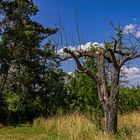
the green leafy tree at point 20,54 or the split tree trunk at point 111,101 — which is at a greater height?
the green leafy tree at point 20,54

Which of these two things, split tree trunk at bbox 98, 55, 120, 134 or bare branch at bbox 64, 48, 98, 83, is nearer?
split tree trunk at bbox 98, 55, 120, 134

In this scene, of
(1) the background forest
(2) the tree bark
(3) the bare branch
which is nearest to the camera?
(2) the tree bark

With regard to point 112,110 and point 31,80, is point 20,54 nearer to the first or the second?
point 31,80

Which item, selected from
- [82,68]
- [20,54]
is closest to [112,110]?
Result: [82,68]

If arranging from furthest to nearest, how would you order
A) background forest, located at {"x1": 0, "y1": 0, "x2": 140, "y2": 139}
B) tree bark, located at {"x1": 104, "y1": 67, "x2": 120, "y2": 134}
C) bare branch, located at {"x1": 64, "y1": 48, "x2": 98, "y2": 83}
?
1. background forest, located at {"x1": 0, "y1": 0, "x2": 140, "y2": 139}
2. bare branch, located at {"x1": 64, "y1": 48, "x2": 98, "y2": 83}
3. tree bark, located at {"x1": 104, "y1": 67, "x2": 120, "y2": 134}

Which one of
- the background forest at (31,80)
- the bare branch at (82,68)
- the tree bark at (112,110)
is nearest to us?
the tree bark at (112,110)

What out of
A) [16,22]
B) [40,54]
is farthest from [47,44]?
[16,22]

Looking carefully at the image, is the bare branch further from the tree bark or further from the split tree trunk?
the tree bark

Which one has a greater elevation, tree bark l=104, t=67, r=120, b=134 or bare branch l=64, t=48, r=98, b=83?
bare branch l=64, t=48, r=98, b=83

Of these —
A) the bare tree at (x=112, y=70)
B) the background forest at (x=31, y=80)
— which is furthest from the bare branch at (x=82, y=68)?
the background forest at (x=31, y=80)

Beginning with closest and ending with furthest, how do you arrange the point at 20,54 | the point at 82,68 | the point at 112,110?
the point at 112,110
the point at 82,68
the point at 20,54

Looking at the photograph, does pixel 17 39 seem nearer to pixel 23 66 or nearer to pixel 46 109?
pixel 23 66

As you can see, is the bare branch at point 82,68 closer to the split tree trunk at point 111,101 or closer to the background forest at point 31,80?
the split tree trunk at point 111,101

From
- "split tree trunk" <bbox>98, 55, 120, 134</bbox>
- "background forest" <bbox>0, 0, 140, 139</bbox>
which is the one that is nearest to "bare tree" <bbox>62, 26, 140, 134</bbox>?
"split tree trunk" <bbox>98, 55, 120, 134</bbox>
